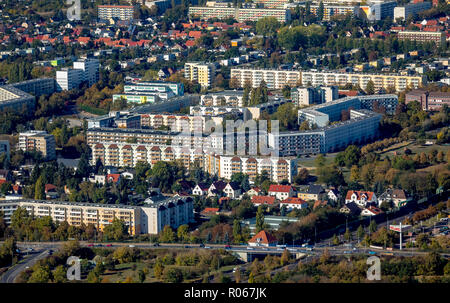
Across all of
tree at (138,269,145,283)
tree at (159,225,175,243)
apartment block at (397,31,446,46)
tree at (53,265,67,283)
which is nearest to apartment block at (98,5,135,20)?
apartment block at (397,31,446,46)

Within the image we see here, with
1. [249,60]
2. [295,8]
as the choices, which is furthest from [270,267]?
[295,8]

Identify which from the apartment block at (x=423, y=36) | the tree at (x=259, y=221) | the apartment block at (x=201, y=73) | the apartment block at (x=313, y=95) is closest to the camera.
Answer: the tree at (x=259, y=221)

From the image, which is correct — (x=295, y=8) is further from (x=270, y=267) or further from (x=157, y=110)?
(x=270, y=267)

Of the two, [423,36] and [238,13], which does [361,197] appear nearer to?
[423,36]

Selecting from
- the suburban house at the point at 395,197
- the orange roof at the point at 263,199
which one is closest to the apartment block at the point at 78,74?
the orange roof at the point at 263,199

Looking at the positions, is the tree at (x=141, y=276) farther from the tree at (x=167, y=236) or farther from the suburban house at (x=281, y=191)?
the suburban house at (x=281, y=191)

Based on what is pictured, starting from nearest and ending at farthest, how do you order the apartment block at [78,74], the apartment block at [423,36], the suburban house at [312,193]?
the suburban house at [312,193]
the apartment block at [78,74]
the apartment block at [423,36]
